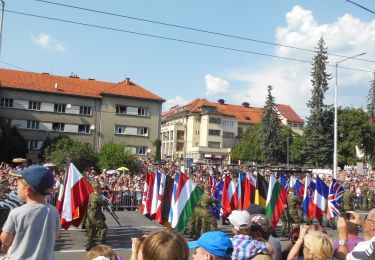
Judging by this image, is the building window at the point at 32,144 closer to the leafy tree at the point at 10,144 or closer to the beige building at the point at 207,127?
the leafy tree at the point at 10,144

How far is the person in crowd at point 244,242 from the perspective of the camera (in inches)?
167

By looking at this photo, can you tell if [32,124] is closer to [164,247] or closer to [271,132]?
[271,132]

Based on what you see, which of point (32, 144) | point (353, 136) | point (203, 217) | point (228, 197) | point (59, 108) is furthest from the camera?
point (353, 136)

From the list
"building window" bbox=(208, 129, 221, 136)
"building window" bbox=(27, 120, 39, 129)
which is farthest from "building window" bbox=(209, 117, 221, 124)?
"building window" bbox=(27, 120, 39, 129)

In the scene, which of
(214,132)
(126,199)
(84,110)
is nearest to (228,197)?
(126,199)

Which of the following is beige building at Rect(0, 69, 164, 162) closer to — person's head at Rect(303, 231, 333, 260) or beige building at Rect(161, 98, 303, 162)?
beige building at Rect(161, 98, 303, 162)

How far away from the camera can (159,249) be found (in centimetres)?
283

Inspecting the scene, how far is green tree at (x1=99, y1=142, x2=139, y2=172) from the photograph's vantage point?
146 feet

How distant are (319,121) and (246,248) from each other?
5810 cm

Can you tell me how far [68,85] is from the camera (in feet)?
195

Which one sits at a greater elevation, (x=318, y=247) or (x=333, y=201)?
(x=318, y=247)

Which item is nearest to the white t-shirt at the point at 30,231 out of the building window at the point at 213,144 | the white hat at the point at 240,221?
Result: the white hat at the point at 240,221

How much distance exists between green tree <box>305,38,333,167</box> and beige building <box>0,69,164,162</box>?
19.4 meters

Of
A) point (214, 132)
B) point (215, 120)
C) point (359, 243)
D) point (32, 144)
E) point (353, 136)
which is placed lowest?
point (359, 243)
